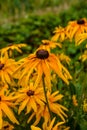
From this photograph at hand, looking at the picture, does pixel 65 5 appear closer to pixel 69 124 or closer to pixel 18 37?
pixel 18 37

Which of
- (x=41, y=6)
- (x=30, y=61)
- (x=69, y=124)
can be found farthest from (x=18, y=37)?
(x=30, y=61)

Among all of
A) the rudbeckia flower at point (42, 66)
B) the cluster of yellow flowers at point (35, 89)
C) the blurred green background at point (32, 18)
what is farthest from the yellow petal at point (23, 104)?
the blurred green background at point (32, 18)

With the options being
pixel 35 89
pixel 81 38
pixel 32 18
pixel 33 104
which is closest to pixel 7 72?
pixel 35 89

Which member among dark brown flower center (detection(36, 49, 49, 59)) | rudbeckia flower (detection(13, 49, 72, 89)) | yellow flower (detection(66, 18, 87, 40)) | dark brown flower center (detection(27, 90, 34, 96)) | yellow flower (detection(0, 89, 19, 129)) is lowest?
yellow flower (detection(0, 89, 19, 129))

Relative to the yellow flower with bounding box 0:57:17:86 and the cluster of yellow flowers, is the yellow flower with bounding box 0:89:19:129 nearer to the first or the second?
the cluster of yellow flowers

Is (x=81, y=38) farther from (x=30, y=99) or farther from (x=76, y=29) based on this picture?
(x=30, y=99)

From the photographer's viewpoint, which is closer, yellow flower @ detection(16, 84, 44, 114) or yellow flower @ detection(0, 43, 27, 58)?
yellow flower @ detection(16, 84, 44, 114)

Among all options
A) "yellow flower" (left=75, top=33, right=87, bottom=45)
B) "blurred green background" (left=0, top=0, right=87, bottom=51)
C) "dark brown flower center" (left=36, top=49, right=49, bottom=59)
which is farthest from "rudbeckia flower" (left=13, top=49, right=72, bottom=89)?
"blurred green background" (left=0, top=0, right=87, bottom=51)
